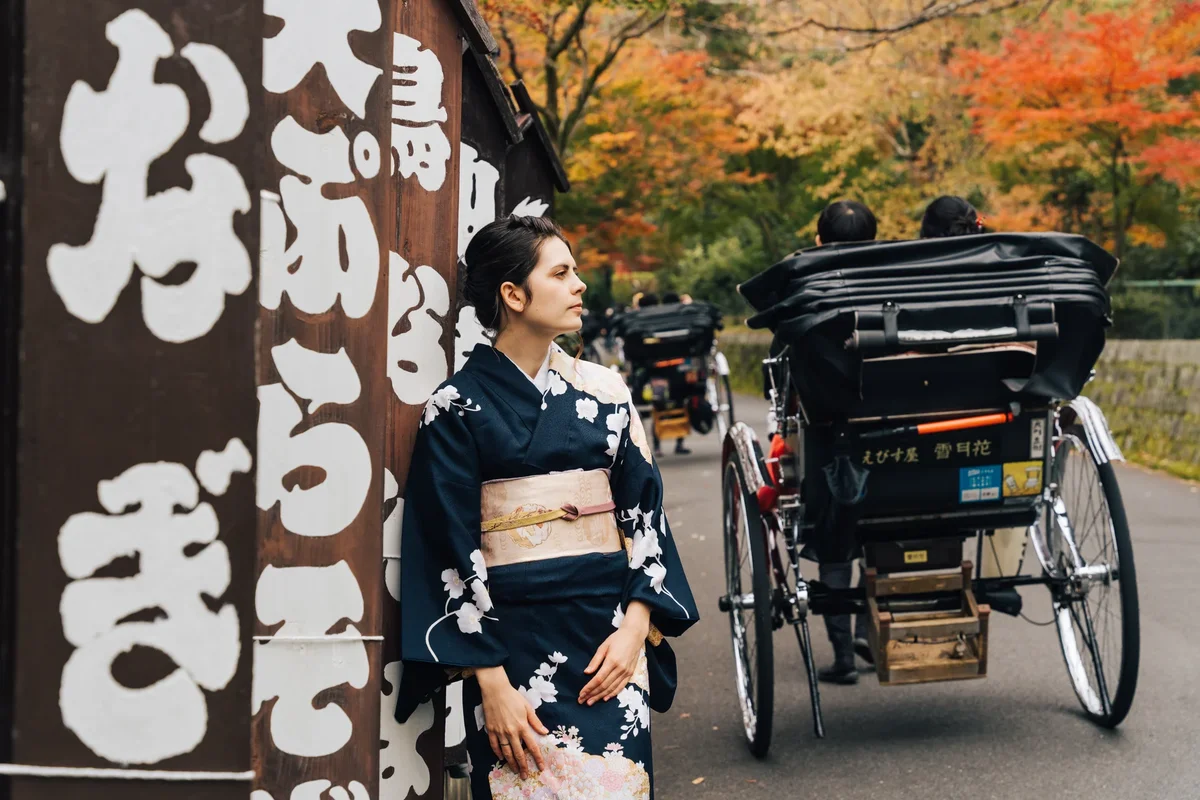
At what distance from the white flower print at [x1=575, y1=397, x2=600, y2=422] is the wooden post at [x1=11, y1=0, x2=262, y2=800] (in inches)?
25.9

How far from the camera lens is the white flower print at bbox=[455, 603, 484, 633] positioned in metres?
2.72

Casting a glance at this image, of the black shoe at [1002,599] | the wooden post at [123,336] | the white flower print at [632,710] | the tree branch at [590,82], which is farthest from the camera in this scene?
the tree branch at [590,82]

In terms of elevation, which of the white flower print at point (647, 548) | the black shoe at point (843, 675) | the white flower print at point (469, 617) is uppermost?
the white flower print at point (647, 548)

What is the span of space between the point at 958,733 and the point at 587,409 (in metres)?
2.95

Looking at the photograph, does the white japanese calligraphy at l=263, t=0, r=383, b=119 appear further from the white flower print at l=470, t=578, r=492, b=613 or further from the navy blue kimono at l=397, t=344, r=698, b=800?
the white flower print at l=470, t=578, r=492, b=613

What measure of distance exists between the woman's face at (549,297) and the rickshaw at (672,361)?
1165 centimetres

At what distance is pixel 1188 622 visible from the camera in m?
6.85

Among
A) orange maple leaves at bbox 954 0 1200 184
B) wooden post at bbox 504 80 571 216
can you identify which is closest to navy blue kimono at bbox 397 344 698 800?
wooden post at bbox 504 80 571 216

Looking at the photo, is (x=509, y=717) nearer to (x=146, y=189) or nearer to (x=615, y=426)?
(x=615, y=426)

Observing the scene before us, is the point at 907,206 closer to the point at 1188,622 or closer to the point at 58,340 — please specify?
the point at 1188,622

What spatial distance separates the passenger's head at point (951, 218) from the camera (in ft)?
17.8

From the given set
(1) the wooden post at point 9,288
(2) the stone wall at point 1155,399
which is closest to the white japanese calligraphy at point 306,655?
(1) the wooden post at point 9,288

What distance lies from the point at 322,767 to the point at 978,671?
2741 millimetres

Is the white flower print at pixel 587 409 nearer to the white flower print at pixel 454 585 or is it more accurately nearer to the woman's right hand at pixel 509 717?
the white flower print at pixel 454 585
